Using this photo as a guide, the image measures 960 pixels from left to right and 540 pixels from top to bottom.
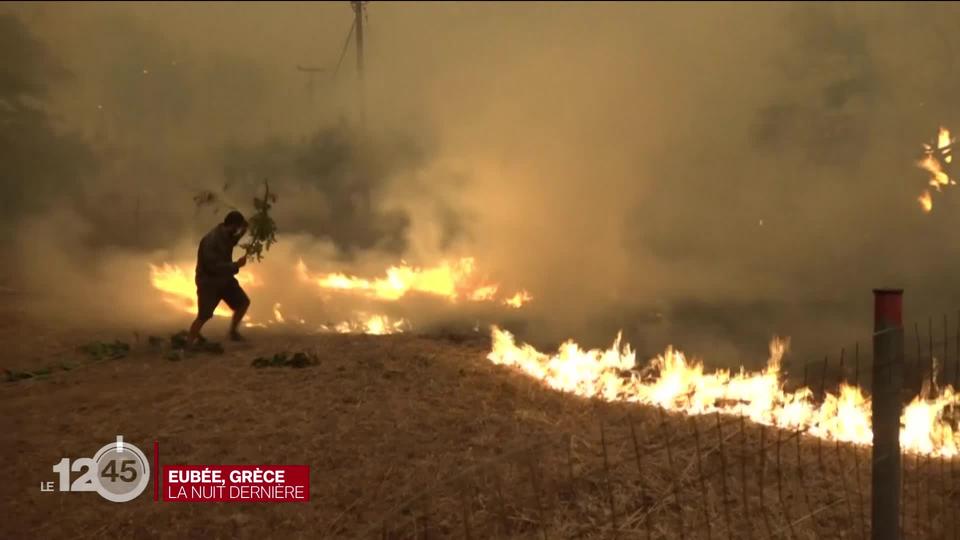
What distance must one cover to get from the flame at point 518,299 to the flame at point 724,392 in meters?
1.32

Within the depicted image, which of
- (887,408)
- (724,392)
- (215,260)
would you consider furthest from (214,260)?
(887,408)

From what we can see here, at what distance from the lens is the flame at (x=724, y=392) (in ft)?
15.3

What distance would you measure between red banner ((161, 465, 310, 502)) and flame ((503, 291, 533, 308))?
525cm

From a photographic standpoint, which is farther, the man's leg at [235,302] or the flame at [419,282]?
the flame at [419,282]

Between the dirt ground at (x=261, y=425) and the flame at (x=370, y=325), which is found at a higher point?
the flame at (x=370, y=325)

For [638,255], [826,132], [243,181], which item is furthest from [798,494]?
[243,181]

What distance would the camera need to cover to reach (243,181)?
18.2m

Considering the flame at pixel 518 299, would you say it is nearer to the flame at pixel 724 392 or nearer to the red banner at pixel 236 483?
the flame at pixel 724 392

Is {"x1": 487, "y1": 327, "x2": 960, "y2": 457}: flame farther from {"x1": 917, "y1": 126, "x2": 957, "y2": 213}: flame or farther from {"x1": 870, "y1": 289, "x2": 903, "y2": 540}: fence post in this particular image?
{"x1": 917, "y1": 126, "x2": 957, "y2": 213}: flame

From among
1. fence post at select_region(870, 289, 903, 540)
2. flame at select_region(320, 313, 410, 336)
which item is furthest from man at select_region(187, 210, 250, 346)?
fence post at select_region(870, 289, 903, 540)

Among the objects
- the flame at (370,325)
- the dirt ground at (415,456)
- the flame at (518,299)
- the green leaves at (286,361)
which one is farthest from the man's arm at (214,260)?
the flame at (518,299)

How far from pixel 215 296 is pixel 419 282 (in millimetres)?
3438

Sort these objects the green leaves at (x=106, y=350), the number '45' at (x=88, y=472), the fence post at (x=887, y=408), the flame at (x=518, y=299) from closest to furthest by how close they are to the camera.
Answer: the fence post at (x=887, y=408)
the number '45' at (x=88, y=472)
the green leaves at (x=106, y=350)
the flame at (x=518, y=299)

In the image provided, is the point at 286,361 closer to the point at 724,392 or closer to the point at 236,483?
the point at 236,483
